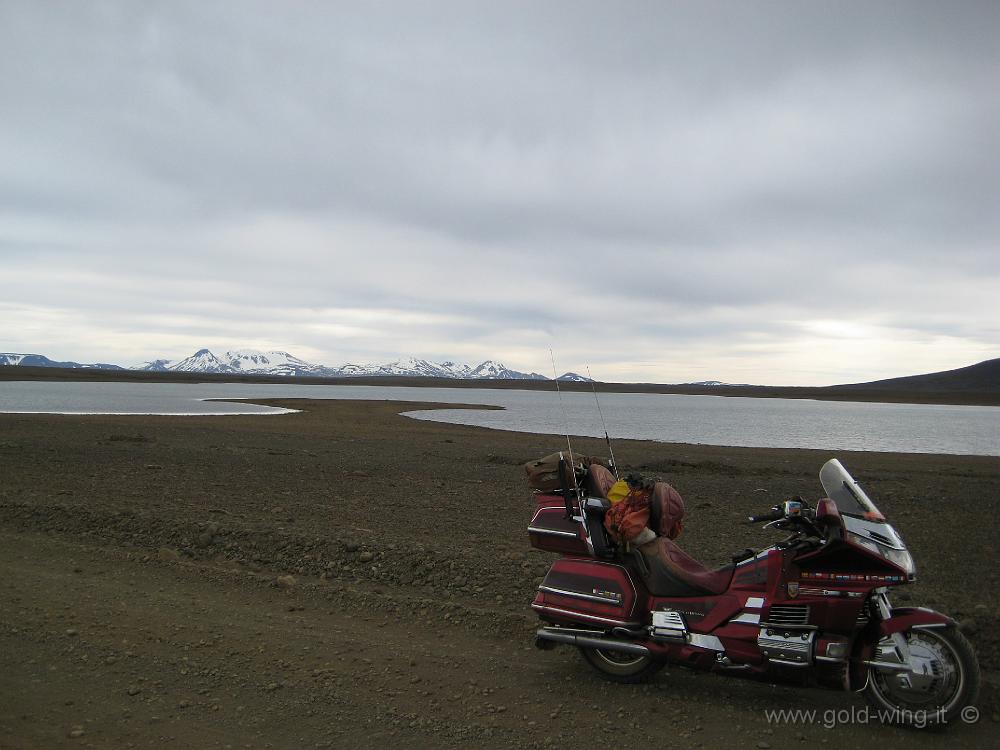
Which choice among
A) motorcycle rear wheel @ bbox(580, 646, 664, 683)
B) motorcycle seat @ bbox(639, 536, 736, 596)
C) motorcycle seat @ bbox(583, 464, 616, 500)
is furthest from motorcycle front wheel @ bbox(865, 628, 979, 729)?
motorcycle seat @ bbox(583, 464, 616, 500)

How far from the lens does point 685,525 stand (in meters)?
10.1

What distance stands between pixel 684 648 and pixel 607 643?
52cm

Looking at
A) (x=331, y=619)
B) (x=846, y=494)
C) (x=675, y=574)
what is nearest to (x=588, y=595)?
(x=675, y=574)

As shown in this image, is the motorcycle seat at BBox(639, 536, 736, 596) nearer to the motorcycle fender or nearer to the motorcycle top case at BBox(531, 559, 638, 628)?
the motorcycle top case at BBox(531, 559, 638, 628)

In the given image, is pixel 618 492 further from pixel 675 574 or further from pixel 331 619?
pixel 331 619

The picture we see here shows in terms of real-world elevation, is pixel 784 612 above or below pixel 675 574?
below

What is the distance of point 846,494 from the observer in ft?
15.3

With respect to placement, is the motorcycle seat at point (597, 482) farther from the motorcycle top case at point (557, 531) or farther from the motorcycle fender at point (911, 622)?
the motorcycle fender at point (911, 622)

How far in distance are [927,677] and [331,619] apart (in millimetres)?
4469

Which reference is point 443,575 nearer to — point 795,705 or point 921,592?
point 795,705

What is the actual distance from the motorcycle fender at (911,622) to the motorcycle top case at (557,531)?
6.28ft

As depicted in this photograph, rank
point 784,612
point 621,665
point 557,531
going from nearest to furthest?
point 784,612 < point 621,665 < point 557,531

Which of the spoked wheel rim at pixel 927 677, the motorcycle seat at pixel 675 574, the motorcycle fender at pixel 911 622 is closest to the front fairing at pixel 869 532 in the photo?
the motorcycle fender at pixel 911 622

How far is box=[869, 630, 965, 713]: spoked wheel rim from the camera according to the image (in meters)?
4.21
